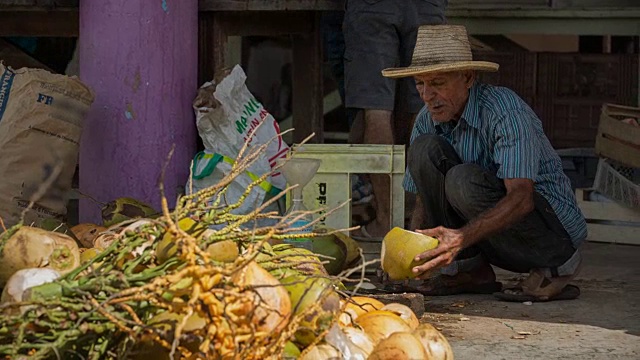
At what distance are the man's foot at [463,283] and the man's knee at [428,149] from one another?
0.53m

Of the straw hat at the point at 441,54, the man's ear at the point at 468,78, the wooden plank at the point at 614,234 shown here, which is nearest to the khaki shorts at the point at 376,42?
the straw hat at the point at 441,54

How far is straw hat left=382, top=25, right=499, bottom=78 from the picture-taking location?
490 centimetres

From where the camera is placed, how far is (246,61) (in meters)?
10.1

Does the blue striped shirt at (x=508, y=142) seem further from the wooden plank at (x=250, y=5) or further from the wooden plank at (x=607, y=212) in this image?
the wooden plank at (x=607, y=212)

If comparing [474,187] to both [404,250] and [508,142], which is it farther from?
[404,250]

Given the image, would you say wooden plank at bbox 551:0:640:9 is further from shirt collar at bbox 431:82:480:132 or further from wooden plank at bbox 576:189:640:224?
shirt collar at bbox 431:82:480:132

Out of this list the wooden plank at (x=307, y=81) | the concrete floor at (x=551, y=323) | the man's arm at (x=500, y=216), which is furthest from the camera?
the wooden plank at (x=307, y=81)

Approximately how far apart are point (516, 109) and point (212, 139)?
5.61 ft

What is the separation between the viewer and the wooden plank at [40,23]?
640cm

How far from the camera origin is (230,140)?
600 cm

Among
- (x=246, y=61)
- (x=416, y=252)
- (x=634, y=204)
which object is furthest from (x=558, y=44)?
(x=416, y=252)

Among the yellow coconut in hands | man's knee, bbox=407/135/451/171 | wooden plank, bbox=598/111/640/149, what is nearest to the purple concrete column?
man's knee, bbox=407/135/451/171

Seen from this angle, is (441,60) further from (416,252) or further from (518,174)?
(416,252)

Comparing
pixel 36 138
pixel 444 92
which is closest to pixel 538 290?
pixel 444 92
